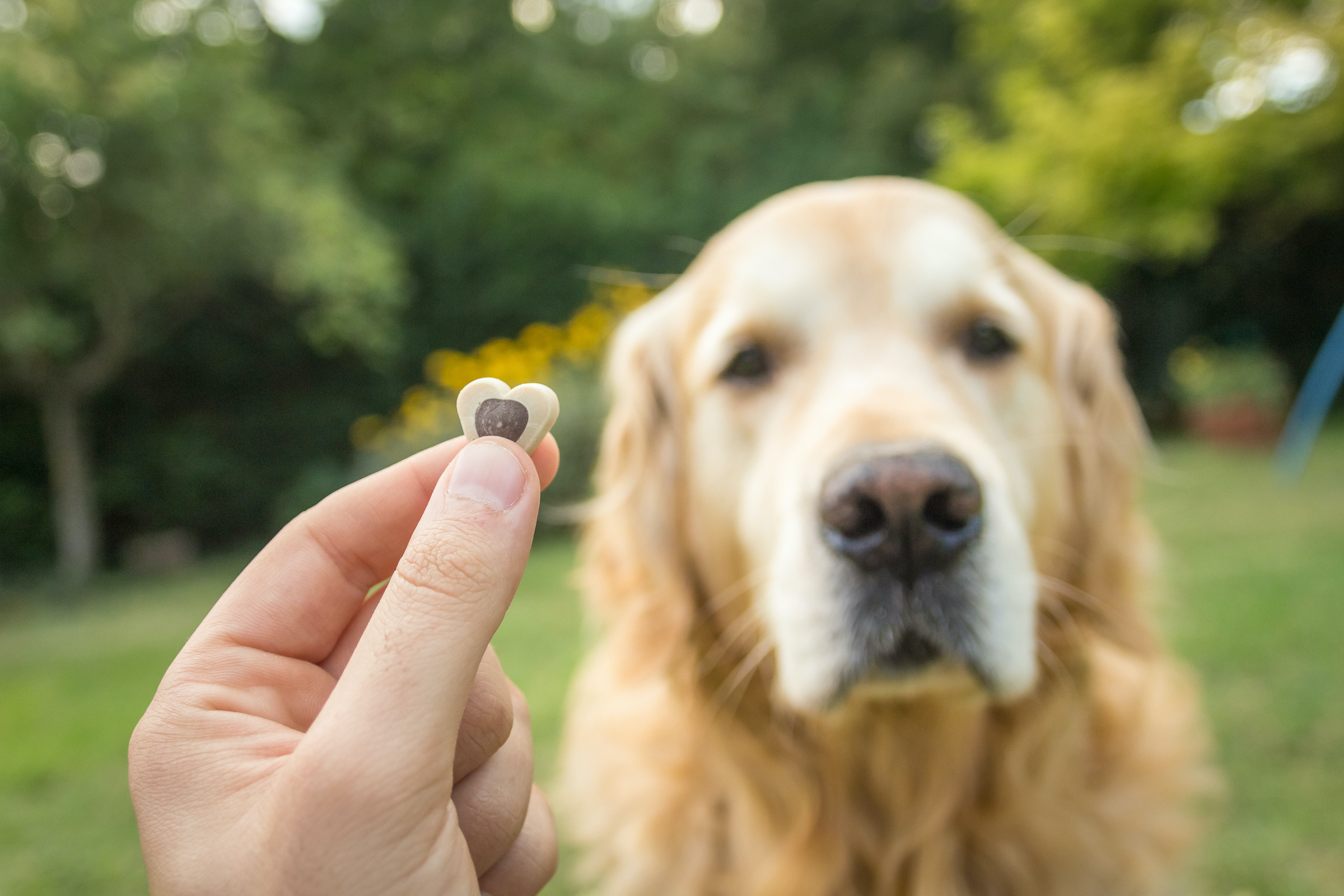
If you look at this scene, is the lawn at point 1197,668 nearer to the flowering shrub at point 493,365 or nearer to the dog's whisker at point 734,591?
the dog's whisker at point 734,591

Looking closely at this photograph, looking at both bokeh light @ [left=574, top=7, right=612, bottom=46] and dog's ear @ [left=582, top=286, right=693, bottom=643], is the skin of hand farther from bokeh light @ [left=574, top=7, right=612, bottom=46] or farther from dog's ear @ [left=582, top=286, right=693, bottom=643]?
bokeh light @ [left=574, top=7, right=612, bottom=46]

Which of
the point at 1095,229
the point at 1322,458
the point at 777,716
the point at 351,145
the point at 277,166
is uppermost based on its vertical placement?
the point at 351,145

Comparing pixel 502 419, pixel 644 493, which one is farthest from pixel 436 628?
pixel 644 493

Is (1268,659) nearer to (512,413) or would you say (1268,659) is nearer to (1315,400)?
(512,413)

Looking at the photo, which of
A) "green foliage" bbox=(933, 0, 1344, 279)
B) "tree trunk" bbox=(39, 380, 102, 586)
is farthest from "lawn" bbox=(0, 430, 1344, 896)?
"green foliage" bbox=(933, 0, 1344, 279)

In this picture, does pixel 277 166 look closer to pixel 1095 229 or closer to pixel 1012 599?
pixel 1095 229

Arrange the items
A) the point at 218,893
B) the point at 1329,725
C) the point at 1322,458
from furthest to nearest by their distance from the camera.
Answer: the point at 1322,458, the point at 1329,725, the point at 218,893

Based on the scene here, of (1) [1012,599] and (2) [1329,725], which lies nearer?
(1) [1012,599]

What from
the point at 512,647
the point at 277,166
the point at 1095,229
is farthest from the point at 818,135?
the point at 512,647

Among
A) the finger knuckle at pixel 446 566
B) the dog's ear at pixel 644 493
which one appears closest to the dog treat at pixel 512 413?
the finger knuckle at pixel 446 566
